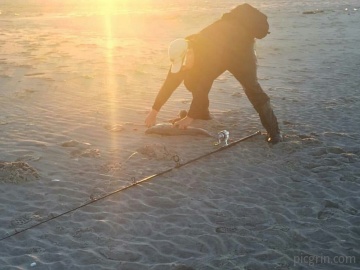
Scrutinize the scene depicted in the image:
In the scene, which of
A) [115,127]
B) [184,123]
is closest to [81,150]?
[115,127]

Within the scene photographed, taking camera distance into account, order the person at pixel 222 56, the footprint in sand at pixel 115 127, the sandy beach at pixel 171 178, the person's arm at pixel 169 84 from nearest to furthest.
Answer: the sandy beach at pixel 171 178, the person at pixel 222 56, the person's arm at pixel 169 84, the footprint in sand at pixel 115 127

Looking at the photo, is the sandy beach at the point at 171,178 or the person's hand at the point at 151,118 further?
the person's hand at the point at 151,118

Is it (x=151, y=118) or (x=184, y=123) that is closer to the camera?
(x=184, y=123)

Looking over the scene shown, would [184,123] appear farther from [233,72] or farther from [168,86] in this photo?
[233,72]

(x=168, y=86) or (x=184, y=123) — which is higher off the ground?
(x=168, y=86)

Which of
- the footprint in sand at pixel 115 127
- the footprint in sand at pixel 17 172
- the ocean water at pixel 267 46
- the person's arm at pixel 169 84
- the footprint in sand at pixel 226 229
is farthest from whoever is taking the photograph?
the ocean water at pixel 267 46

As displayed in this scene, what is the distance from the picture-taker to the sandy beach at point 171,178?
4.21 m

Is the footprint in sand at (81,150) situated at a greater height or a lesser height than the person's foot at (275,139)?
lesser

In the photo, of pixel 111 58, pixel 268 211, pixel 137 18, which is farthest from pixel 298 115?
pixel 137 18

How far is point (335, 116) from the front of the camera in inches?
317

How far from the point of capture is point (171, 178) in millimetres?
5680

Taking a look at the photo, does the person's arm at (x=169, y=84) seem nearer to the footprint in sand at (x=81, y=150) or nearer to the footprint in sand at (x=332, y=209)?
the footprint in sand at (x=81, y=150)

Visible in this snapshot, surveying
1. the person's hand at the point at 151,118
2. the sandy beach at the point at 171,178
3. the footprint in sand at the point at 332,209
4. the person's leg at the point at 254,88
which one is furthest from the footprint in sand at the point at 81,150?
the footprint in sand at the point at 332,209

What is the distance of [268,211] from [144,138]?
9.20 feet
